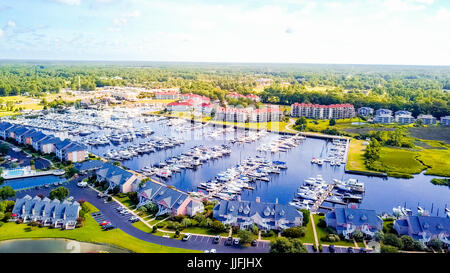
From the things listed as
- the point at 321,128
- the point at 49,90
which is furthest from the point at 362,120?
the point at 49,90

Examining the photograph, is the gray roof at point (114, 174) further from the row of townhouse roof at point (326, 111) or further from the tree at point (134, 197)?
the row of townhouse roof at point (326, 111)

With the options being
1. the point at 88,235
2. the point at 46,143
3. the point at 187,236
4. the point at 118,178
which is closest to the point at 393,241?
the point at 187,236

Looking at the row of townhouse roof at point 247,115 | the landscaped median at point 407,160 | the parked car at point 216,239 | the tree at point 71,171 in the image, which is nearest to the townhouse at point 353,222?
the parked car at point 216,239
